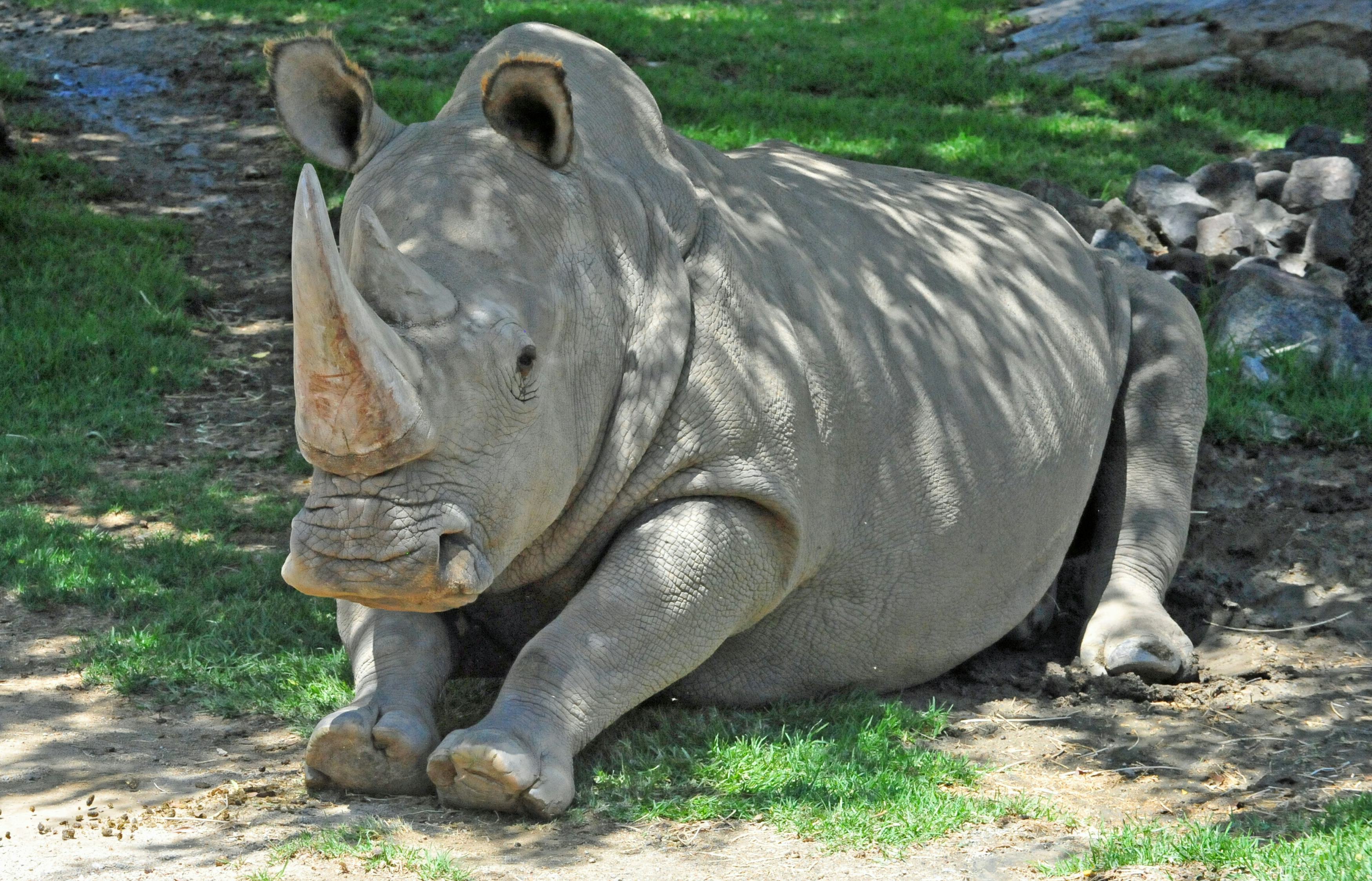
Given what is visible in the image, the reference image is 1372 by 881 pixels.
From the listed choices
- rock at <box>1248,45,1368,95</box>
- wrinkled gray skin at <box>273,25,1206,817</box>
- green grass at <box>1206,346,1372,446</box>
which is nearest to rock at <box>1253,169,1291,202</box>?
green grass at <box>1206,346,1372,446</box>

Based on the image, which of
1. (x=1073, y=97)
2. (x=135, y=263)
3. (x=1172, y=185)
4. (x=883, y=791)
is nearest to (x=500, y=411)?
(x=883, y=791)

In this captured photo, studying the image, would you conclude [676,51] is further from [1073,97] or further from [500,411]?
[500,411]

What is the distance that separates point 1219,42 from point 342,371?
35.5ft

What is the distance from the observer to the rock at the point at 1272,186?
32.1 feet

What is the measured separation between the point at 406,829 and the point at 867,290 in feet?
7.87

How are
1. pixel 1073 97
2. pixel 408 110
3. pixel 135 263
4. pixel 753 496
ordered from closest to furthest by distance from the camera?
pixel 753 496 < pixel 135 263 < pixel 408 110 < pixel 1073 97

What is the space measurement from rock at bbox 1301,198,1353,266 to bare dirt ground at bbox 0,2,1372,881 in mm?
2269

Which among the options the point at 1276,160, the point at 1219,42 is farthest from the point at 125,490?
the point at 1219,42

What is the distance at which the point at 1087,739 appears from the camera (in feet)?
16.5

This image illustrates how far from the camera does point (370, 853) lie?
3.92 metres

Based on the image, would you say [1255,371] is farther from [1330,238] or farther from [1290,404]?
[1330,238]

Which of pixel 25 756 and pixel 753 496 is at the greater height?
pixel 753 496

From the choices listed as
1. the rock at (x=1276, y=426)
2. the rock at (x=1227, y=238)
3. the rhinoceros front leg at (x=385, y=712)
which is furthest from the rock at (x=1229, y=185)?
the rhinoceros front leg at (x=385, y=712)

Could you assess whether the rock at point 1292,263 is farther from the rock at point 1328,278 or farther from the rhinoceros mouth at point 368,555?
the rhinoceros mouth at point 368,555
